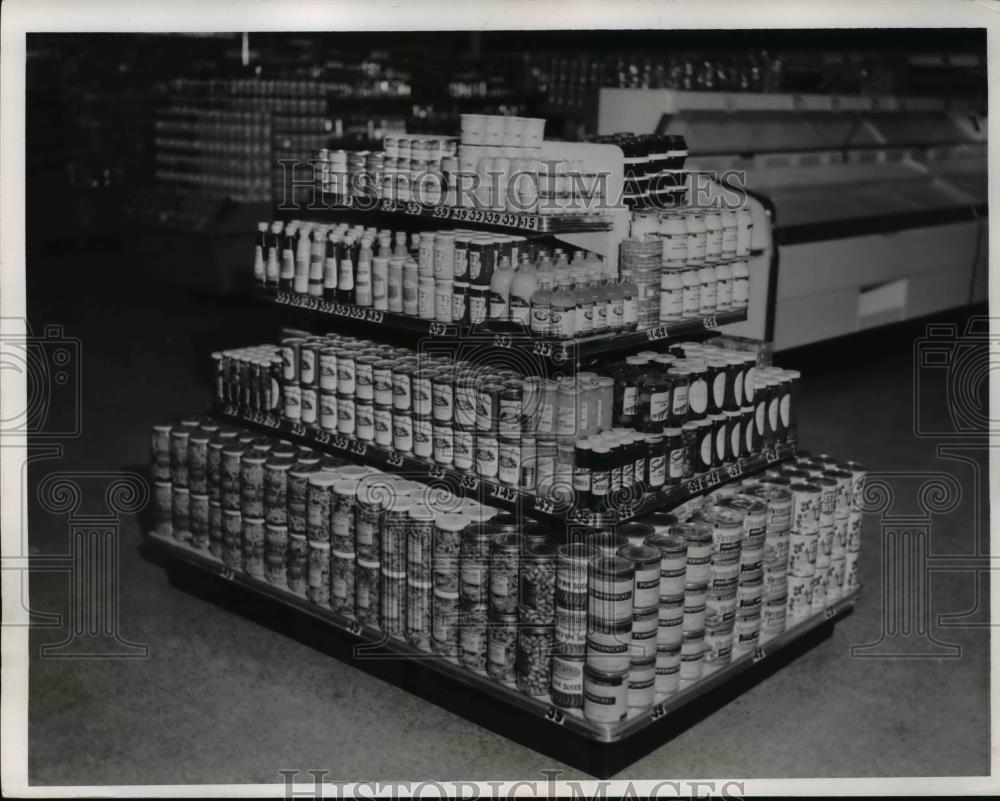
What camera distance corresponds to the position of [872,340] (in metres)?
8.95

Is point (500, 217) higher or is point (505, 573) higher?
point (500, 217)

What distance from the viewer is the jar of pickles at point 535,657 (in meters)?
3.37

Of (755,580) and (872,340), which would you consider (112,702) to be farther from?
(872,340)

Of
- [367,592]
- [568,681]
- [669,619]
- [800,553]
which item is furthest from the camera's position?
[800,553]

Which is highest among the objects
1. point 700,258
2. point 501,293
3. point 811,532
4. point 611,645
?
point 700,258

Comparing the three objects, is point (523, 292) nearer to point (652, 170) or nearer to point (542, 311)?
point (542, 311)

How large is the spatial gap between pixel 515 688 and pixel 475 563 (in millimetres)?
379

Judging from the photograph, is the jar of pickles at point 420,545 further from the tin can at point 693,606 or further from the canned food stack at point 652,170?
the canned food stack at point 652,170

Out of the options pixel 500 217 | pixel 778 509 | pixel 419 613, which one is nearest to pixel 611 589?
pixel 419 613

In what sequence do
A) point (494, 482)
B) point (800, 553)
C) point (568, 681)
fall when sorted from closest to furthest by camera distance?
point (568, 681) < point (494, 482) < point (800, 553)

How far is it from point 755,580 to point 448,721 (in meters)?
1.05

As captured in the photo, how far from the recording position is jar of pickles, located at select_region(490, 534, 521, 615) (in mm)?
3422

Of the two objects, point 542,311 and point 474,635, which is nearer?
point 542,311

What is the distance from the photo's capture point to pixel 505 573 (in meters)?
3.43
